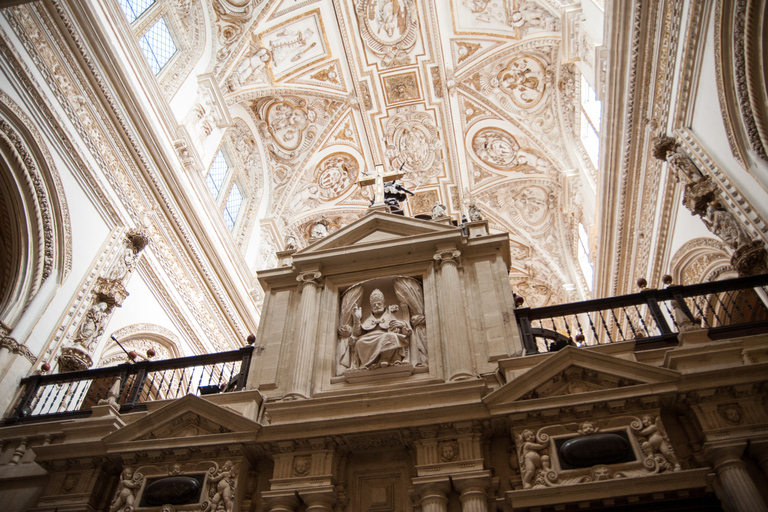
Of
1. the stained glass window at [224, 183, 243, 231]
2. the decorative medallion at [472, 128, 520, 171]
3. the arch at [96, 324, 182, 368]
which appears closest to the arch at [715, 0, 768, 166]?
the arch at [96, 324, 182, 368]

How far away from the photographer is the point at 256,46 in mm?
16641

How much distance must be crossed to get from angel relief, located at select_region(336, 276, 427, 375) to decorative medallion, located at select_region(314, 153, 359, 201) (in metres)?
12.4

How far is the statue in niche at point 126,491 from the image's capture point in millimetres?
5574

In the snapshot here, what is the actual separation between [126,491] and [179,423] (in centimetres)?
78

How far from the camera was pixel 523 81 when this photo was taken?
57.7 feet

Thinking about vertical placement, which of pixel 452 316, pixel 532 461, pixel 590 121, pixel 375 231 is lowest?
pixel 532 461

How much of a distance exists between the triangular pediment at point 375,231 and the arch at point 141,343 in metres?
4.64

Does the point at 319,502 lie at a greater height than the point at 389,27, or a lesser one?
lesser

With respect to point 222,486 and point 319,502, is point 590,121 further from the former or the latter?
point 222,486

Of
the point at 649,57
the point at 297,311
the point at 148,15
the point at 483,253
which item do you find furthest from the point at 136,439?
the point at 148,15

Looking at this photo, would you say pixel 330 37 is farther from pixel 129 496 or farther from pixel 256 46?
pixel 129 496

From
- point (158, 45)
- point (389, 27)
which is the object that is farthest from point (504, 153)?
point (158, 45)

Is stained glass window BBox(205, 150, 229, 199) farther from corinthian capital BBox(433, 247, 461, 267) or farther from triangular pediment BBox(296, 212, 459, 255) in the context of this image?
corinthian capital BBox(433, 247, 461, 267)

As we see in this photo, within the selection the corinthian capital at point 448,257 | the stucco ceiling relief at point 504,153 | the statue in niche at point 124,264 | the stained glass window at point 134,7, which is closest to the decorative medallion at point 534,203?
the stucco ceiling relief at point 504,153
